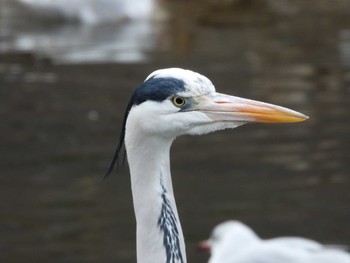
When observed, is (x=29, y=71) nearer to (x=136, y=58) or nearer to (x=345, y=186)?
(x=136, y=58)

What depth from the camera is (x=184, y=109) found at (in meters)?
4.16

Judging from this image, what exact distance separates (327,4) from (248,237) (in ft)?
30.4

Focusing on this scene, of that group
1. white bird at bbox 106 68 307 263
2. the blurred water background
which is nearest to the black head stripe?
white bird at bbox 106 68 307 263

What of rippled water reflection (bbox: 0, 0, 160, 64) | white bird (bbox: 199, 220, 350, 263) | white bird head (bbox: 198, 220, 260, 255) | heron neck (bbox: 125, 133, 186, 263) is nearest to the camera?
heron neck (bbox: 125, 133, 186, 263)

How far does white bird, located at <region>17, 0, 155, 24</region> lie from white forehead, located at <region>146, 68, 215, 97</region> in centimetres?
1212

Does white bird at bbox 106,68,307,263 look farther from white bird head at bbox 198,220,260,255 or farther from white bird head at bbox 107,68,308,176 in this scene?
white bird head at bbox 198,220,260,255

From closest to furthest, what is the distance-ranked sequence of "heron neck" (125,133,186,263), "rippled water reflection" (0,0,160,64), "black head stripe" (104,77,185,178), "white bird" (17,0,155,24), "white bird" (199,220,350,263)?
"black head stripe" (104,77,185,178)
"heron neck" (125,133,186,263)
"white bird" (199,220,350,263)
"rippled water reflection" (0,0,160,64)
"white bird" (17,0,155,24)

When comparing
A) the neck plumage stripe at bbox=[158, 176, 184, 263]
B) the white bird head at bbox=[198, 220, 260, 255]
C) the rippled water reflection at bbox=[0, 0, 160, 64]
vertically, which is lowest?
the neck plumage stripe at bbox=[158, 176, 184, 263]

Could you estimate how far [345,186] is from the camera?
9375mm

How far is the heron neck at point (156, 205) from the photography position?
422cm

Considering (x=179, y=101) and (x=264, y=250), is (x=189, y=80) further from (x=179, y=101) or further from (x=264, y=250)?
(x=264, y=250)

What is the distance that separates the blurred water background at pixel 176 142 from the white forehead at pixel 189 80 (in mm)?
4079

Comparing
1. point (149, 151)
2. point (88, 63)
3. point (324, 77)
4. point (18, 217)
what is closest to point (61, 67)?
point (88, 63)

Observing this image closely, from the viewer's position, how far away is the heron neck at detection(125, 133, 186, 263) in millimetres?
4223
